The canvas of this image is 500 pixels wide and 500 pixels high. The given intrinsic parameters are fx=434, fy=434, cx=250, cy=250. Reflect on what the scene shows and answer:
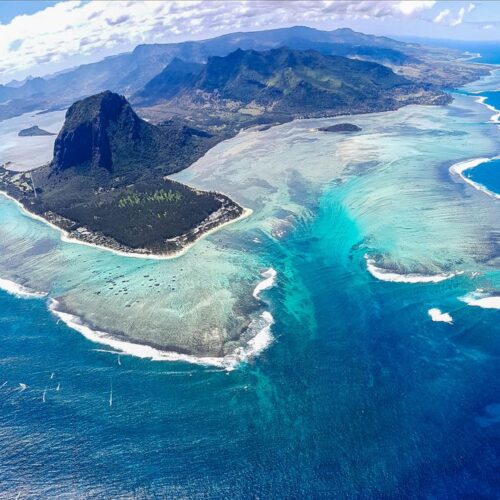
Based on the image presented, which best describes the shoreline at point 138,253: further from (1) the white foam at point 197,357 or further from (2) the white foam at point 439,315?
(2) the white foam at point 439,315

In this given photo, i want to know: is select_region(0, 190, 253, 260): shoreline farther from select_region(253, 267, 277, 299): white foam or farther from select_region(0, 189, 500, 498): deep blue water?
select_region(0, 189, 500, 498): deep blue water

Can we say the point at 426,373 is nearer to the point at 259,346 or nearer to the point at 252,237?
the point at 259,346

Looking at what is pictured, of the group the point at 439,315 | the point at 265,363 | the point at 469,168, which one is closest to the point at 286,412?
the point at 265,363

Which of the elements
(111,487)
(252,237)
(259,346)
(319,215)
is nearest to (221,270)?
(252,237)

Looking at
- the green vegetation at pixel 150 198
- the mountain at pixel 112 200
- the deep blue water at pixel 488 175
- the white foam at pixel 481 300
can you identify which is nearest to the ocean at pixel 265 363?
the white foam at pixel 481 300

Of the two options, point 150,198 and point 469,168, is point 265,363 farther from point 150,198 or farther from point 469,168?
point 469,168
